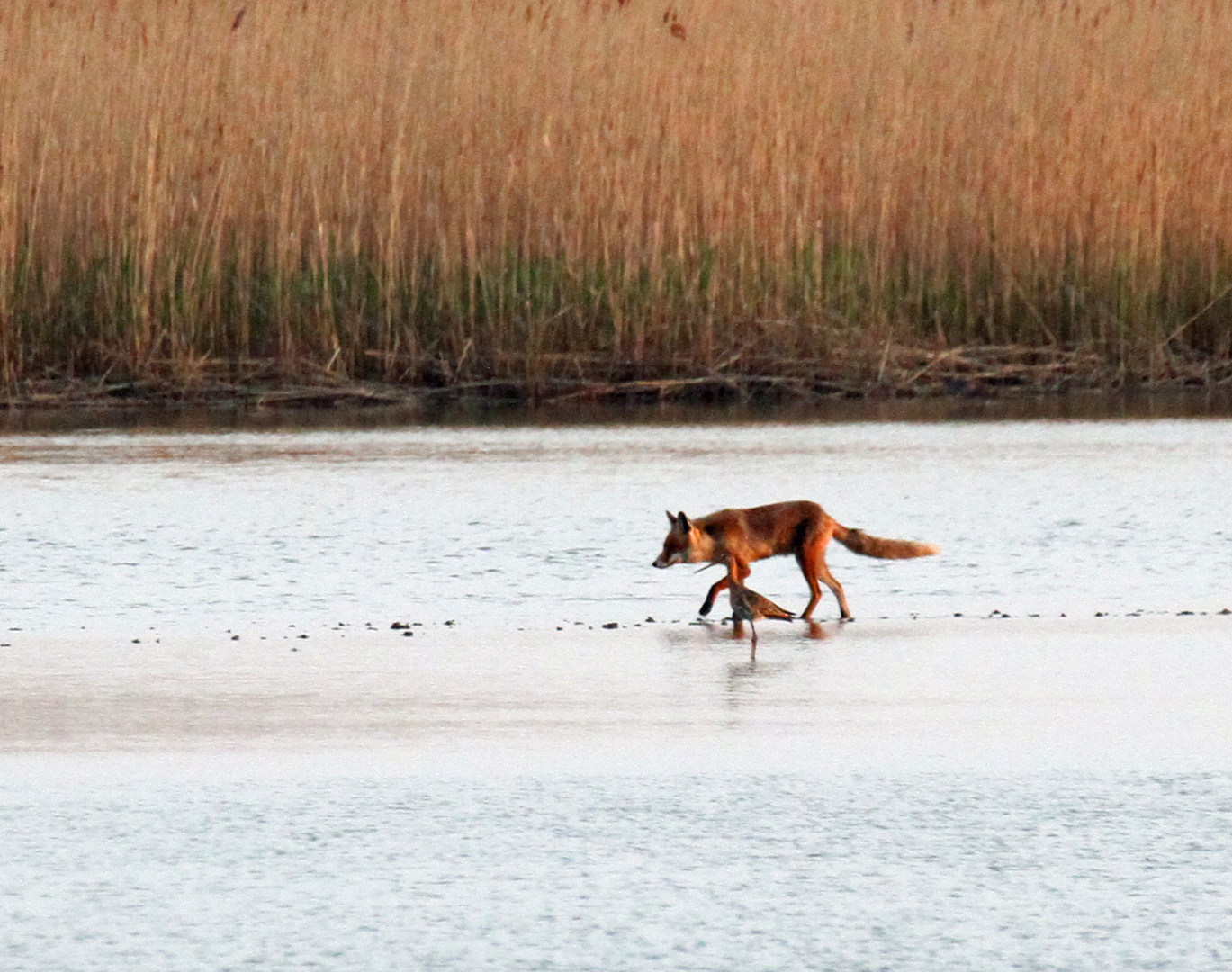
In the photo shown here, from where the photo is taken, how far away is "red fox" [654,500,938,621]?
6.59 meters

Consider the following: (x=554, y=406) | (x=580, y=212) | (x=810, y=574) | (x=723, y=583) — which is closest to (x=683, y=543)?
(x=723, y=583)

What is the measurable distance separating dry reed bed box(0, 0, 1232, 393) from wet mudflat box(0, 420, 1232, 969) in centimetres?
261

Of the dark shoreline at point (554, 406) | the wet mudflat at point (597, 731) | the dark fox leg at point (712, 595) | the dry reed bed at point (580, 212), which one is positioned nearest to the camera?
the wet mudflat at point (597, 731)

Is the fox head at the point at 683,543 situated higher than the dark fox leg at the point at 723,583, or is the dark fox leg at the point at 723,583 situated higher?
the fox head at the point at 683,543

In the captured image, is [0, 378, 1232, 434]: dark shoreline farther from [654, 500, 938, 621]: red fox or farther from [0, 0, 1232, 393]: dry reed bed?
[654, 500, 938, 621]: red fox

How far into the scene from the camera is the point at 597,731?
4.78 m

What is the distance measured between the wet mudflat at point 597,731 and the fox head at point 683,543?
0.46 ft

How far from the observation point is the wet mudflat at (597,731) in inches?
137

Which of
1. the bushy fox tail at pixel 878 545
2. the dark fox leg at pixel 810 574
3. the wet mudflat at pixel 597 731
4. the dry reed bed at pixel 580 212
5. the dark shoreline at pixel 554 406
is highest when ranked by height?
the dry reed bed at pixel 580 212

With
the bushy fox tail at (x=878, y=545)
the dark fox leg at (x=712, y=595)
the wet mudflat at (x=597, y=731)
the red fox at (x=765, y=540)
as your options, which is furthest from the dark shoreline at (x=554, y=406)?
the dark fox leg at (x=712, y=595)

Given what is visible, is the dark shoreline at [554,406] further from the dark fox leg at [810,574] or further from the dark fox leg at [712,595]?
the dark fox leg at [712,595]

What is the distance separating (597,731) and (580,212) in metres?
6.99

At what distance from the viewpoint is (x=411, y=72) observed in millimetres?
12070

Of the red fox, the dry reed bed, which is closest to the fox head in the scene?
the red fox
